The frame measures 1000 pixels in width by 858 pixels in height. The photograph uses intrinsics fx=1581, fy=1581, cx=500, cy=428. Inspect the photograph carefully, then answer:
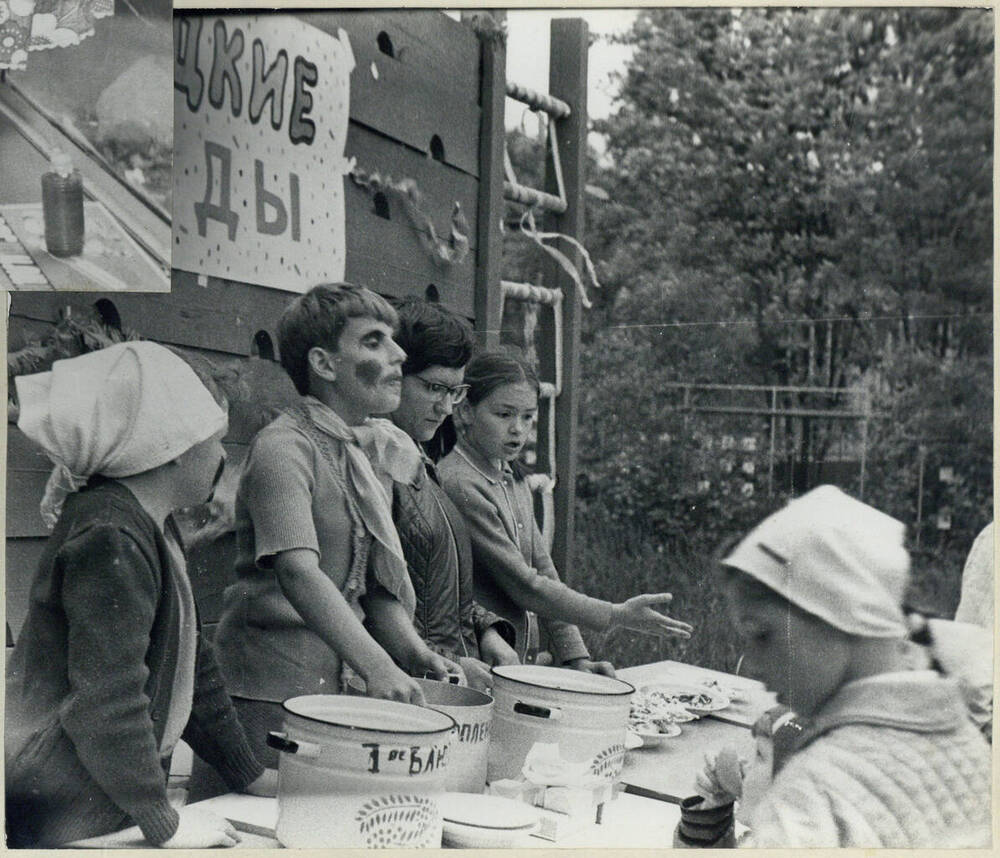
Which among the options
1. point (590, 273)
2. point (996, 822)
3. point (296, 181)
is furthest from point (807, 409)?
point (296, 181)

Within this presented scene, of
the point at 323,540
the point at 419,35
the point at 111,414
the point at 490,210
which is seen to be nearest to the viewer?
the point at 111,414

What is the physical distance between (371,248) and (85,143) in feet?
2.56

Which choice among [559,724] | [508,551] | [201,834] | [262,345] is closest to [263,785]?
[201,834]

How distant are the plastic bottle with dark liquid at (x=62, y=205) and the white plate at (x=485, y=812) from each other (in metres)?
1.71

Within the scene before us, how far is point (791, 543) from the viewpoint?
4.12 m

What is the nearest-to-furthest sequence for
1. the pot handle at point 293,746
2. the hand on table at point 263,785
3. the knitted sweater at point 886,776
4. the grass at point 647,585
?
1. the pot handle at point 293,746
2. the knitted sweater at point 886,776
3. the hand on table at point 263,785
4. the grass at point 647,585

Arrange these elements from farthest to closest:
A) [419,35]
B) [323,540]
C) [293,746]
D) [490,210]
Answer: [490,210], [419,35], [323,540], [293,746]

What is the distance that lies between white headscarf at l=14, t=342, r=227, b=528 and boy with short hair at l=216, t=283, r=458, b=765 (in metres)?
0.22

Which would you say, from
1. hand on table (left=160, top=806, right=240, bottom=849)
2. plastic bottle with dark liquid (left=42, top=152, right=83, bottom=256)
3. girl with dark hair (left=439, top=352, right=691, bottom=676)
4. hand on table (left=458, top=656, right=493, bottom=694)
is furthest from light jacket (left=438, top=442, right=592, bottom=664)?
plastic bottle with dark liquid (left=42, top=152, right=83, bottom=256)

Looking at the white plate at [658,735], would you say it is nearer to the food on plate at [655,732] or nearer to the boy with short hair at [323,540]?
the food on plate at [655,732]

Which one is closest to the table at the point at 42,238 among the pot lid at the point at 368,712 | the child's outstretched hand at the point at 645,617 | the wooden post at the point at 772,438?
the pot lid at the point at 368,712

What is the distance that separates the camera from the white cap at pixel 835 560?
4.07 metres

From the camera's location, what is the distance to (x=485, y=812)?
13.2ft

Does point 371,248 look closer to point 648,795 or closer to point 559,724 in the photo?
point 559,724
